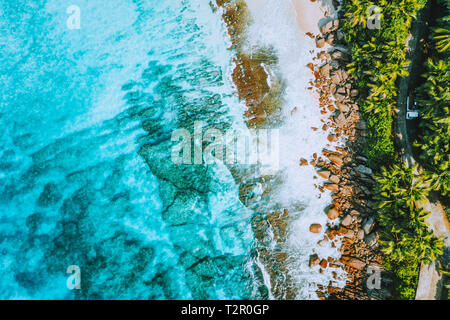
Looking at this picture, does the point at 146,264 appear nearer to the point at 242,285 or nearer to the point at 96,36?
the point at 242,285

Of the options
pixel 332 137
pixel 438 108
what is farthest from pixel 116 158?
pixel 438 108

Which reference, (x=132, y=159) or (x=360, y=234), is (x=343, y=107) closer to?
(x=360, y=234)

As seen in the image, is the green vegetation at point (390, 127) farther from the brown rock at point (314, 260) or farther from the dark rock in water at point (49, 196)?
the dark rock in water at point (49, 196)

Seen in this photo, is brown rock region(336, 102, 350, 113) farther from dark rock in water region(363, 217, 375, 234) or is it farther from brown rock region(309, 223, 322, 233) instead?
brown rock region(309, 223, 322, 233)

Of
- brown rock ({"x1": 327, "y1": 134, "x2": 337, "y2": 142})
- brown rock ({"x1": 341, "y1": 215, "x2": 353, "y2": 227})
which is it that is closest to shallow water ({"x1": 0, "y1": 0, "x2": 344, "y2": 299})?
Result: brown rock ({"x1": 327, "y1": 134, "x2": 337, "y2": 142})

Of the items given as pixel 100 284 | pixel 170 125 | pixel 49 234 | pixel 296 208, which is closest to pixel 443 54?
pixel 296 208

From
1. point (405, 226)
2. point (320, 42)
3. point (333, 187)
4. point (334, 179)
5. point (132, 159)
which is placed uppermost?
point (320, 42)
